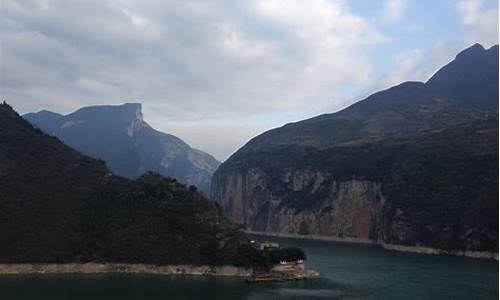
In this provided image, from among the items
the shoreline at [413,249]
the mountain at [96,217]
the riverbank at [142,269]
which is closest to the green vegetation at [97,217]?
the mountain at [96,217]

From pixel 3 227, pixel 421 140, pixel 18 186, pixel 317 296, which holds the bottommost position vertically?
pixel 317 296

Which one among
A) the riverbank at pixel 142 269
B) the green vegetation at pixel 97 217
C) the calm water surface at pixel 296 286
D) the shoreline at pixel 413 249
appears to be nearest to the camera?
the calm water surface at pixel 296 286

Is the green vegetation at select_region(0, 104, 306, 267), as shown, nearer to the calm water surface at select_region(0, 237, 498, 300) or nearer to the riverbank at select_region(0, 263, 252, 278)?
the riverbank at select_region(0, 263, 252, 278)

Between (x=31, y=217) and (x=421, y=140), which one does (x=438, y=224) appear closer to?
(x=421, y=140)

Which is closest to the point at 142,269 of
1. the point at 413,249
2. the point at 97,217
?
the point at 97,217

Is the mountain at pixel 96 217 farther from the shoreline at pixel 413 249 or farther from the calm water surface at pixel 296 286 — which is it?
Result: the shoreline at pixel 413 249

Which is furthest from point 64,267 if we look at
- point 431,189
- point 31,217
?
point 431,189
